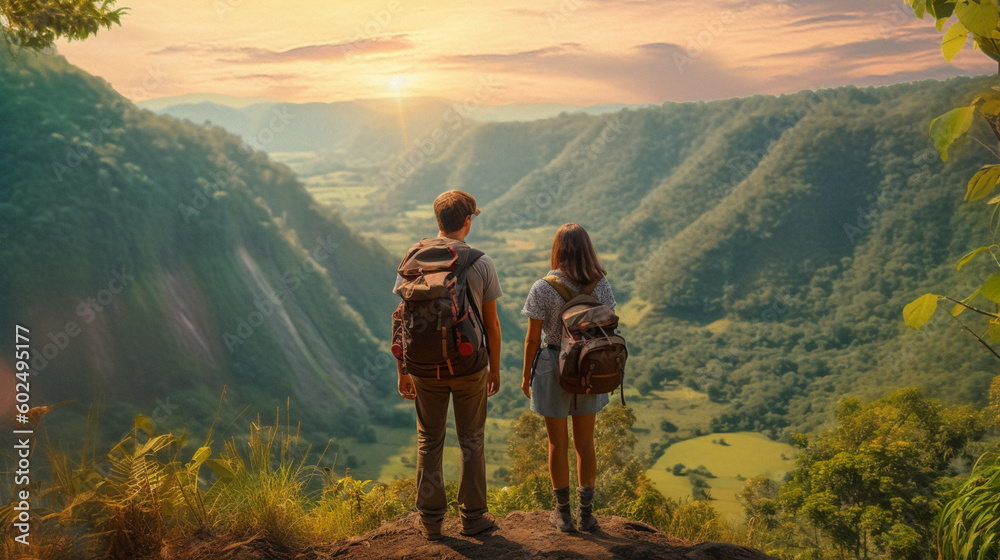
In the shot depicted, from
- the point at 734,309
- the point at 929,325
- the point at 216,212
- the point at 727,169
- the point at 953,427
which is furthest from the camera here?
the point at 727,169

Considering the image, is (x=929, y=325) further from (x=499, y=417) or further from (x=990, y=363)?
(x=499, y=417)

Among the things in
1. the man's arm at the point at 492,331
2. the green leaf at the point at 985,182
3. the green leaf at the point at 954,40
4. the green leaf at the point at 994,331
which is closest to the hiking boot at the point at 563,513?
the man's arm at the point at 492,331

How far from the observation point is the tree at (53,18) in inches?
189

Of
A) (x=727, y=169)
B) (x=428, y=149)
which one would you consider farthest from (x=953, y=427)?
(x=428, y=149)

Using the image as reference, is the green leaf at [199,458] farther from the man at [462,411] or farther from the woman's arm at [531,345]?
the woman's arm at [531,345]

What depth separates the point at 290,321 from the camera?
64.1 m

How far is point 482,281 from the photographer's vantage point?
3557 millimetres

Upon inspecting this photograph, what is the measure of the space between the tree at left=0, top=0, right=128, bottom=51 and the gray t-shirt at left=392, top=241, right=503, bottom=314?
3.64 m

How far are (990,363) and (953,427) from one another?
38.7 meters

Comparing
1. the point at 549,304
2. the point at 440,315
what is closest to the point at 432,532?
the point at 440,315

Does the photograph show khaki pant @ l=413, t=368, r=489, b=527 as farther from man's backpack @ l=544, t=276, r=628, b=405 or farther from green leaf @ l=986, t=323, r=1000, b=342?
green leaf @ l=986, t=323, r=1000, b=342

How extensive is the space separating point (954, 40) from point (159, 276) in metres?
62.7

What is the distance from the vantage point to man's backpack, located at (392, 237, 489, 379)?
3.38 m

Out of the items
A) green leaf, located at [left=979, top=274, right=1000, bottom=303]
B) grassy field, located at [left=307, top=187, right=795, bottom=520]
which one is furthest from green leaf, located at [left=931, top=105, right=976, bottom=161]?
grassy field, located at [left=307, top=187, right=795, bottom=520]
